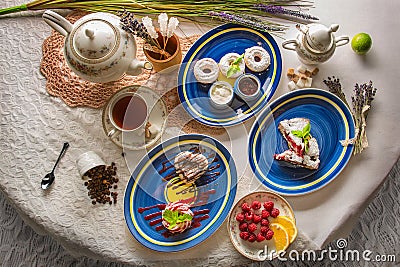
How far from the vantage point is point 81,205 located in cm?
149

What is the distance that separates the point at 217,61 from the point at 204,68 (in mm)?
59

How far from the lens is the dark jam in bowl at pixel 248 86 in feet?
4.93

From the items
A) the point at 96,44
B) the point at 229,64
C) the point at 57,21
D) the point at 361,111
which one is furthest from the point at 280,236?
the point at 57,21

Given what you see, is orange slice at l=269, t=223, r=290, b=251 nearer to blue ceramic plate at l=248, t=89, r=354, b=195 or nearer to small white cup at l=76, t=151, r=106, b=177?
blue ceramic plate at l=248, t=89, r=354, b=195

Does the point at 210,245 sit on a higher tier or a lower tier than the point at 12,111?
Answer: lower

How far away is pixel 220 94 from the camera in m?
1.51

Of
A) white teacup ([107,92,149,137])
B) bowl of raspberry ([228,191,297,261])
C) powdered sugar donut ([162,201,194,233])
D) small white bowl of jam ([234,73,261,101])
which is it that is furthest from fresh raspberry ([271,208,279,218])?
white teacup ([107,92,149,137])

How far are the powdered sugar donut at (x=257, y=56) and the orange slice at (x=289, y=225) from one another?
47cm

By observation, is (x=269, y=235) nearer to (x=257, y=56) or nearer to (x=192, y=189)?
(x=192, y=189)

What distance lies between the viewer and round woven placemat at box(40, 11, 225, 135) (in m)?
1.53

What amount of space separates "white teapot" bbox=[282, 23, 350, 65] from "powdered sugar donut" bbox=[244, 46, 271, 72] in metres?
0.07

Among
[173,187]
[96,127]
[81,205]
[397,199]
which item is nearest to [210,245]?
[173,187]

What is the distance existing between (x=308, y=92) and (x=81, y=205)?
0.79 m

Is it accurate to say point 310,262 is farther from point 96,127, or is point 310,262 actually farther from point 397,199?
point 96,127
